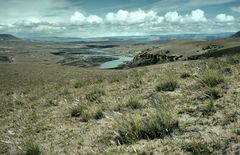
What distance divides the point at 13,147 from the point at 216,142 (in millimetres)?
5230

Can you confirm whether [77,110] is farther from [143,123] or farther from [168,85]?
[143,123]

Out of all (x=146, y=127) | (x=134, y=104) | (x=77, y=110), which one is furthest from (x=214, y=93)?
(x=77, y=110)

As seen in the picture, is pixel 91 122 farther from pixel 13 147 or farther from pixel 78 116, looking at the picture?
pixel 13 147

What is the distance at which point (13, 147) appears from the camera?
29.8ft

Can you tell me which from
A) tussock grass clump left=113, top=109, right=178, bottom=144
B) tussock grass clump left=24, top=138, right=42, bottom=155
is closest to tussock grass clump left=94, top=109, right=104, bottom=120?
→ tussock grass clump left=113, top=109, right=178, bottom=144

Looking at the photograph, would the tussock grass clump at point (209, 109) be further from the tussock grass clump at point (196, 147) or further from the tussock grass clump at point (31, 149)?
the tussock grass clump at point (31, 149)

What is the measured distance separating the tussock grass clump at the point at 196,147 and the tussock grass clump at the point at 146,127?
909 millimetres

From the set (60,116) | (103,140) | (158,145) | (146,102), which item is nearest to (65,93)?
(60,116)

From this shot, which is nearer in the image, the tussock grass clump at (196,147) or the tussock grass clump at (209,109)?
the tussock grass clump at (196,147)

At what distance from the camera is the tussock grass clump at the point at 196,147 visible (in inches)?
244

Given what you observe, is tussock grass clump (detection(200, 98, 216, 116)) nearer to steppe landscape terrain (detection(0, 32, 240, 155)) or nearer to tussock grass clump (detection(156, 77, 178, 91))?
steppe landscape terrain (detection(0, 32, 240, 155))

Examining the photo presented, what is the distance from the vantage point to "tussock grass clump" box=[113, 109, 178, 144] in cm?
779

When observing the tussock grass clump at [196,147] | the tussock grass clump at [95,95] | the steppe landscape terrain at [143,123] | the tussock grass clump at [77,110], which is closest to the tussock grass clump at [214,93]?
the steppe landscape terrain at [143,123]

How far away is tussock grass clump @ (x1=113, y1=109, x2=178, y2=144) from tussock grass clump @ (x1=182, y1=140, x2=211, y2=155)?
0.91 metres
